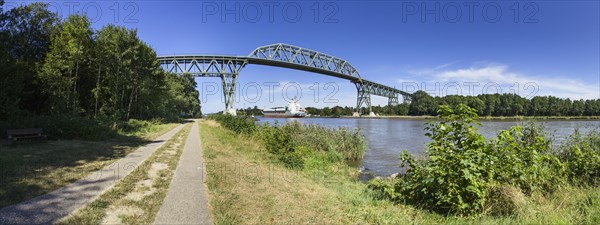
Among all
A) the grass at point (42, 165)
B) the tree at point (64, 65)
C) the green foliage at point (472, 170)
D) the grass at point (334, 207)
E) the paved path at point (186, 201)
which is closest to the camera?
the paved path at point (186, 201)

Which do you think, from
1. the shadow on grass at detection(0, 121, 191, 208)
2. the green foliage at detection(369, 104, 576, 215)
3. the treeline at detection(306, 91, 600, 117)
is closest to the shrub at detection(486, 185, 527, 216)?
the green foliage at detection(369, 104, 576, 215)

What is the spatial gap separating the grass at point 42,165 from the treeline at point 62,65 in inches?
234

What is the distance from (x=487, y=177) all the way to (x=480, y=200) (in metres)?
0.56

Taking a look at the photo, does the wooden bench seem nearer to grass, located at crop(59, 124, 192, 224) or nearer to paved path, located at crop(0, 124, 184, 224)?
paved path, located at crop(0, 124, 184, 224)

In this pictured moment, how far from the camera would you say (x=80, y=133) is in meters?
15.0

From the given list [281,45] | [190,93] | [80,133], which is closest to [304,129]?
[80,133]

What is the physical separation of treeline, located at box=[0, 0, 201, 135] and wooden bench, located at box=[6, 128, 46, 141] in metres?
3.16

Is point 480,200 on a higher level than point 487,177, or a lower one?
lower

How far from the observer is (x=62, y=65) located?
18578 millimetres

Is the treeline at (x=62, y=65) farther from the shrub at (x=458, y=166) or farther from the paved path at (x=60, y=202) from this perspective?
the shrub at (x=458, y=166)

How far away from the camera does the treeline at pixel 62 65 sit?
16.9 m

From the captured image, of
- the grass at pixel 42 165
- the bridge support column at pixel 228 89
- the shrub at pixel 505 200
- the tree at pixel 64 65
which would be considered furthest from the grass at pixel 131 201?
the bridge support column at pixel 228 89

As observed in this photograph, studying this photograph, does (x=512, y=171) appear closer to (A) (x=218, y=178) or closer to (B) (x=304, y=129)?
(A) (x=218, y=178)

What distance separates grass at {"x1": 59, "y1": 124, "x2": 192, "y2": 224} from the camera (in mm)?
4516
